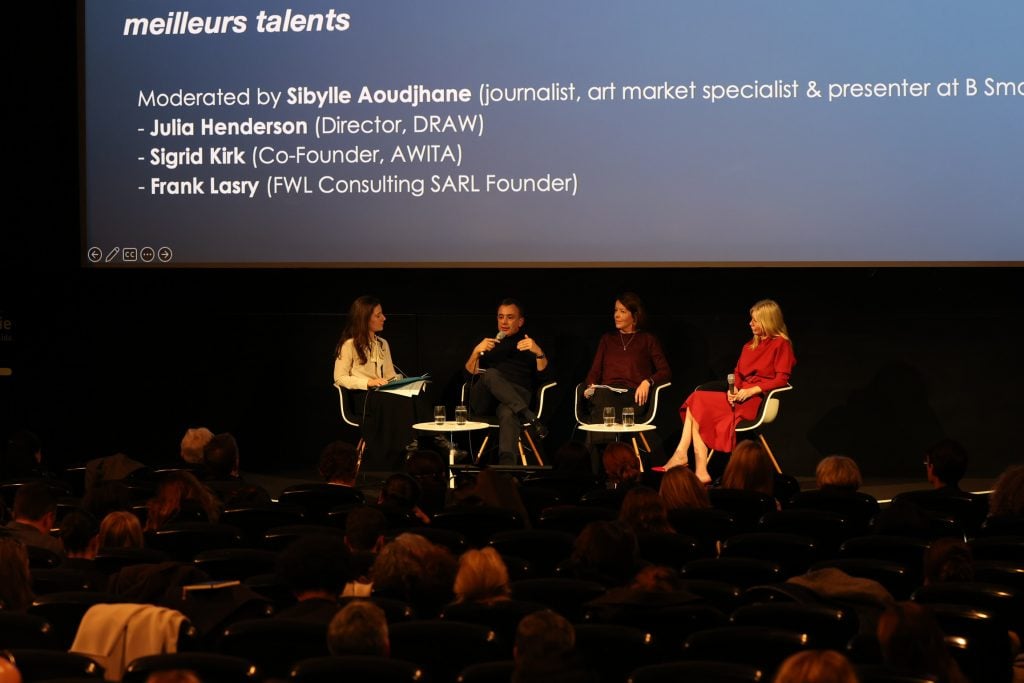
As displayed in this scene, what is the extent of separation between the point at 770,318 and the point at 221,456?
12.0ft

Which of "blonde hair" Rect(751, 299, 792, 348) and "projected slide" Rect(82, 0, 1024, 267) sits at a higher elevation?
"projected slide" Rect(82, 0, 1024, 267)

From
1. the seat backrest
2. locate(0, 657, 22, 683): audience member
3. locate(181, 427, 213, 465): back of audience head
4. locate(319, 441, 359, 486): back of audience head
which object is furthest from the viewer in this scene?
the seat backrest

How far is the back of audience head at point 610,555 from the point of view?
3789 millimetres

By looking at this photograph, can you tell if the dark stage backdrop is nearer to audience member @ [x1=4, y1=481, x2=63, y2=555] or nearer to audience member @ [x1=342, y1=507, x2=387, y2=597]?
audience member @ [x1=4, y1=481, x2=63, y2=555]

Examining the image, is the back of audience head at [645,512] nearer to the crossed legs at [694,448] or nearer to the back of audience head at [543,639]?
the back of audience head at [543,639]

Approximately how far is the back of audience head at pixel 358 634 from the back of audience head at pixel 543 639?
1.18ft

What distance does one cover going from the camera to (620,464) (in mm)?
6156

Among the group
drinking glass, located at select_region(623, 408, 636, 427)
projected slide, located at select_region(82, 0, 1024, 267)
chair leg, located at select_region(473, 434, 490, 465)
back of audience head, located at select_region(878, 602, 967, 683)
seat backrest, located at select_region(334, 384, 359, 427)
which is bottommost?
back of audience head, located at select_region(878, 602, 967, 683)

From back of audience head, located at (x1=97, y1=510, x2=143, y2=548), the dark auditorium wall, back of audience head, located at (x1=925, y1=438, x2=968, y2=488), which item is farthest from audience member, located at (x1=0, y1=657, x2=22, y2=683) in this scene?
the dark auditorium wall

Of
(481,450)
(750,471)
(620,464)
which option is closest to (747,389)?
(481,450)

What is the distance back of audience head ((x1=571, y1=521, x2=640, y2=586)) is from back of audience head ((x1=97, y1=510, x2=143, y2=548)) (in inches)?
62.5

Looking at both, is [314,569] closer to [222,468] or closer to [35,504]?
[35,504]

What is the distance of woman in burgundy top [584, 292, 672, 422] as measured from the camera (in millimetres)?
8320

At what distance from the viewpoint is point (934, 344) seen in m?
8.67
